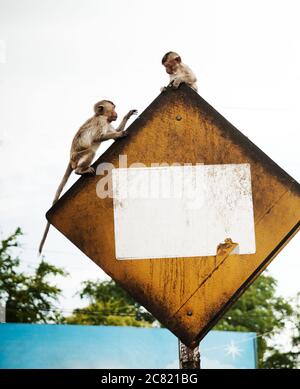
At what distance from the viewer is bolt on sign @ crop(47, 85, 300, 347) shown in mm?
2023

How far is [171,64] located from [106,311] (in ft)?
46.9

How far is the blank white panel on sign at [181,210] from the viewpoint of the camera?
2.09m

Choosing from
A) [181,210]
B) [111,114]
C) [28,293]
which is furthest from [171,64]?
[28,293]

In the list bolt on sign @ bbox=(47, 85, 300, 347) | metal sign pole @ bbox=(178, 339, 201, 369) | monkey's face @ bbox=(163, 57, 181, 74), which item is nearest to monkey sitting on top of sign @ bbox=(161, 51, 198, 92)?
monkey's face @ bbox=(163, 57, 181, 74)

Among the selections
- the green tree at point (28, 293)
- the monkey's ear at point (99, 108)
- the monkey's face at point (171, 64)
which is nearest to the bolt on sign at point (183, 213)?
the monkey's face at point (171, 64)

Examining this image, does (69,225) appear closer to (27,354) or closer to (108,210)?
(108,210)

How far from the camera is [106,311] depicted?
16500 millimetres

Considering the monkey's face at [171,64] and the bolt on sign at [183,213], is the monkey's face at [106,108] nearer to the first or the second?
the monkey's face at [171,64]

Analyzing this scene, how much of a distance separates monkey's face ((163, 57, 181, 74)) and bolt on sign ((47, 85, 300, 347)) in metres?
0.56

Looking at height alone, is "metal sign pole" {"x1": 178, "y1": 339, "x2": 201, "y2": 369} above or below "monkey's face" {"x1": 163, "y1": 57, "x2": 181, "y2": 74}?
below

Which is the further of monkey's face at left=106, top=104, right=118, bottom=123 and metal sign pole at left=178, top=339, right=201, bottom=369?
monkey's face at left=106, top=104, right=118, bottom=123

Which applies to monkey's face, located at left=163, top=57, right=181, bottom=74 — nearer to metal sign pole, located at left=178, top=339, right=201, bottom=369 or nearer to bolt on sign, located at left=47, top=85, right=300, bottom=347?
bolt on sign, located at left=47, top=85, right=300, bottom=347

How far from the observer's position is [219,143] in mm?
2102
